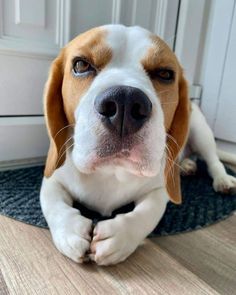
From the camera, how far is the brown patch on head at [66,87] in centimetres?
83

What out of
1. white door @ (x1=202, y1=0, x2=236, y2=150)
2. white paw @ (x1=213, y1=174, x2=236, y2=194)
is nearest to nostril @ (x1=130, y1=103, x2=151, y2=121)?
white paw @ (x1=213, y1=174, x2=236, y2=194)

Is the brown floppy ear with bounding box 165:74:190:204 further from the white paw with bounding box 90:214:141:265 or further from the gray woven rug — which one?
the white paw with bounding box 90:214:141:265

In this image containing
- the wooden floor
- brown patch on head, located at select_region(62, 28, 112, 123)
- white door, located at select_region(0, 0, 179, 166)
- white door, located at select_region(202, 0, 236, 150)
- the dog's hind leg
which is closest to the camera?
the wooden floor

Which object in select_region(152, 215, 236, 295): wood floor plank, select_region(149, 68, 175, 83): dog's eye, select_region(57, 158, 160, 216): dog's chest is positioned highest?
select_region(149, 68, 175, 83): dog's eye

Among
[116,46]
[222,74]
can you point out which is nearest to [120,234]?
[116,46]

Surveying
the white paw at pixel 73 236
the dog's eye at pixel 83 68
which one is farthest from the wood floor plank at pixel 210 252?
the dog's eye at pixel 83 68

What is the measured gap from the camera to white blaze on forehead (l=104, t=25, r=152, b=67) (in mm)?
837

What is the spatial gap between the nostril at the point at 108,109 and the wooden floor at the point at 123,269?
0.34 metres

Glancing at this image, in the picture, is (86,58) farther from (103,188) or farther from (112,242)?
(112,242)

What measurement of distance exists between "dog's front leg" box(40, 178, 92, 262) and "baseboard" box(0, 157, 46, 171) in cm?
55

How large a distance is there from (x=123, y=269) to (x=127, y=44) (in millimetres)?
593

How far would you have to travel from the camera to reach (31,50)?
4.30 ft

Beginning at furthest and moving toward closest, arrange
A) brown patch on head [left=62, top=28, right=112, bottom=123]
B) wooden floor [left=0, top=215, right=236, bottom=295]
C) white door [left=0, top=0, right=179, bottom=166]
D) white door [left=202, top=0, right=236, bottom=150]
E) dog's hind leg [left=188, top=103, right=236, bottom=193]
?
white door [left=202, top=0, right=236, bottom=150], dog's hind leg [left=188, top=103, right=236, bottom=193], white door [left=0, top=0, right=179, bottom=166], brown patch on head [left=62, top=28, right=112, bottom=123], wooden floor [left=0, top=215, right=236, bottom=295]

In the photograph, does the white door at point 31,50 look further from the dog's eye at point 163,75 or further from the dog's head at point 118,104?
the dog's eye at point 163,75
